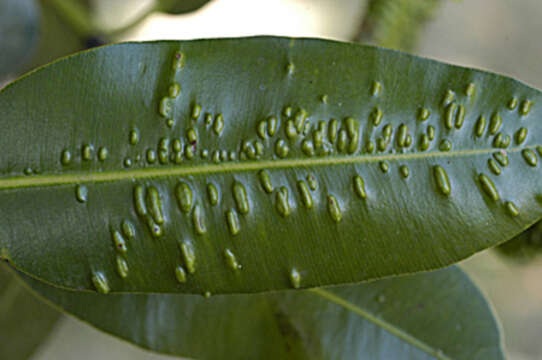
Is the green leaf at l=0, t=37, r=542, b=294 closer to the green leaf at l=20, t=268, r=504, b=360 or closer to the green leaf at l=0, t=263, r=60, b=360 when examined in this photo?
the green leaf at l=20, t=268, r=504, b=360

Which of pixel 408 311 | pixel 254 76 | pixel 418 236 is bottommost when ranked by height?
pixel 408 311

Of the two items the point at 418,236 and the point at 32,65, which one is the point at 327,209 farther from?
the point at 32,65

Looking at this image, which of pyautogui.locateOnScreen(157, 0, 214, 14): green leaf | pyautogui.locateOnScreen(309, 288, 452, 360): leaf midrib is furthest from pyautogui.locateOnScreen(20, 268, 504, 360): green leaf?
pyautogui.locateOnScreen(157, 0, 214, 14): green leaf

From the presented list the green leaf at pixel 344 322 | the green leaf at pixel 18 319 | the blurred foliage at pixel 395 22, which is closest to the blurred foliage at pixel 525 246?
the green leaf at pixel 344 322

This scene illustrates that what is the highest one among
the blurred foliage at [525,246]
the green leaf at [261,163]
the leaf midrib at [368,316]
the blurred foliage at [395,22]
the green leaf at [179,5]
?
the green leaf at [179,5]

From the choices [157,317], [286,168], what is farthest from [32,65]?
[286,168]

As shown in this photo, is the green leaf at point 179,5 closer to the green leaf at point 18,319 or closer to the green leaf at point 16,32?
the green leaf at point 16,32

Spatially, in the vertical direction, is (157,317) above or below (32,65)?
below
